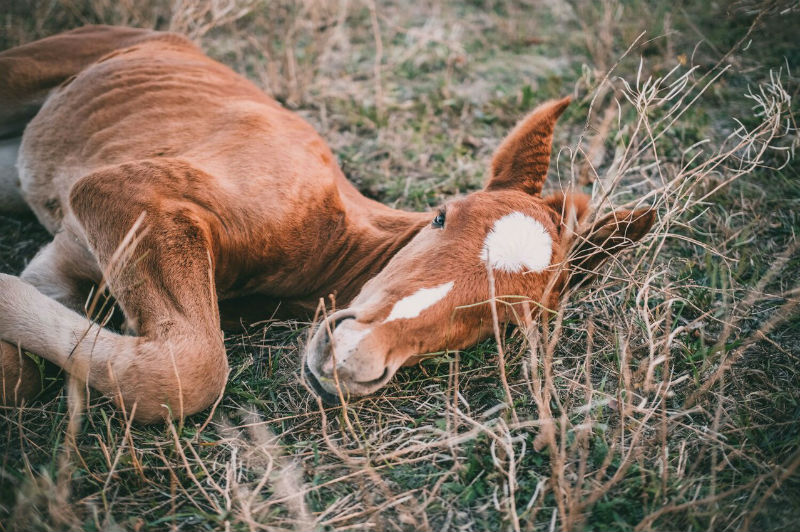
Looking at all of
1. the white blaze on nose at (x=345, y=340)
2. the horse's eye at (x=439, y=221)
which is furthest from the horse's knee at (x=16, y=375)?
the horse's eye at (x=439, y=221)

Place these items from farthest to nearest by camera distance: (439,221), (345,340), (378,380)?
(439,221) < (378,380) < (345,340)

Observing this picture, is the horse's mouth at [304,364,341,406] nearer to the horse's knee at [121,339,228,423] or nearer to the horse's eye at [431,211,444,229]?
the horse's knee at [121,339,228,423]

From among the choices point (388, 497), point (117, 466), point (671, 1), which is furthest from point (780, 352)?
point (671, 1)

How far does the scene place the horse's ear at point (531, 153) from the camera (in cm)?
283

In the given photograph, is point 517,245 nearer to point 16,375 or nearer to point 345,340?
point 345,340

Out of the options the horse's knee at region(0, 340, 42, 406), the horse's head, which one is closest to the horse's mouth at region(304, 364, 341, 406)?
the horse's head

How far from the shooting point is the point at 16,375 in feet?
7.66

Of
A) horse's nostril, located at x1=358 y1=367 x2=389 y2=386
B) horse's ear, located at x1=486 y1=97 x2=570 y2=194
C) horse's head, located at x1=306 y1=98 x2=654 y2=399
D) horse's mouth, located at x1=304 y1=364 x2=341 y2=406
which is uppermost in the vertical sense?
horse's ear, located at x1=486 y1=97 x2=570 y2=194

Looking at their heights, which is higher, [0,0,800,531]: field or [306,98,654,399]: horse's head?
[306,98,654,399]: horse's head

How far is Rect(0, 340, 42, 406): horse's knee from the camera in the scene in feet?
7.55

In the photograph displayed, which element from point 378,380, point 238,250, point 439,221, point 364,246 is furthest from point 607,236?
point 238,250

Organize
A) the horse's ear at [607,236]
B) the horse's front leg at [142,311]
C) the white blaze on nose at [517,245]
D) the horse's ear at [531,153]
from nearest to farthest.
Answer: the horse's front leg at [142,311]
the white blaze on nose at [517,245]
the horse's ear at [607,236]
the horse's ear at [531,153]

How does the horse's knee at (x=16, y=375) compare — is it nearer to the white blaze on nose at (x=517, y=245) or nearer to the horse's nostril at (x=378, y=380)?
the horse's nostril at (x=378, y=380)

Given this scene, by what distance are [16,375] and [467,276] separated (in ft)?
6.31
